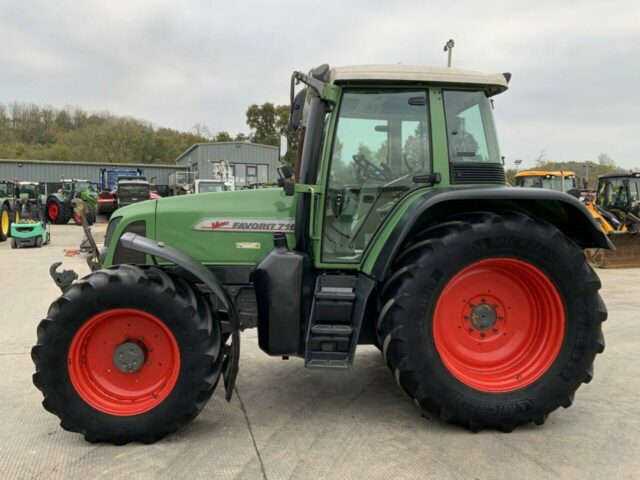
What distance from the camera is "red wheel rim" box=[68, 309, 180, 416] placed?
9.65 ft

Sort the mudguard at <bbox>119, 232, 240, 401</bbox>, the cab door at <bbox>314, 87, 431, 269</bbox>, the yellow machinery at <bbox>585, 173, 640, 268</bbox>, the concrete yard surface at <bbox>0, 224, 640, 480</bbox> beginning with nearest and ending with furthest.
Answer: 1. the concrete yard surface at <bbox>0, 224, 640, 480</bbox>
2. the mudguard at <bbox>119, 232, 240, 401</bbox>
3. the cab door at <bbox>314, 87, 431, 269</bbox>
4. the yellow machinery at <bbox>585, 173, 640, 268</bbox>

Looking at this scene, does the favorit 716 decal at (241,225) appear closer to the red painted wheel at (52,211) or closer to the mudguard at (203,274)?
the mudguard at (203,274)

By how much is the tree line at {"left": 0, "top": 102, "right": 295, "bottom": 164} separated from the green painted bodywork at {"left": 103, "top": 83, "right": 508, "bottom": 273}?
4109cm

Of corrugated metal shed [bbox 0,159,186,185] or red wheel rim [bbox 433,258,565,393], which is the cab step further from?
corrugated metal shed [bbox 0,159,186,185]

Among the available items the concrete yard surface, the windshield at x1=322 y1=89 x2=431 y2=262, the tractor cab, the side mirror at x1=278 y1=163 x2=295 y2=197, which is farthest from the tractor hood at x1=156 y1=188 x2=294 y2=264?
the tractor cab

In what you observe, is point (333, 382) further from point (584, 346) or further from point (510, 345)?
point (584, 346)

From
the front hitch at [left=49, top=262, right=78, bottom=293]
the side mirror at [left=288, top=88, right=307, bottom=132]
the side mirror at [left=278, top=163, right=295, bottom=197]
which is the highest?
the side mirror at [left=288, top=88, right=307, bottom=132]

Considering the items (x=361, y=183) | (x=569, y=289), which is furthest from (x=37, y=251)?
(x=569, y=289)

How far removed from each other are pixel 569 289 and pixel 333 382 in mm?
1839

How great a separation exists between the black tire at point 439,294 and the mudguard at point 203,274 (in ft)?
2.87

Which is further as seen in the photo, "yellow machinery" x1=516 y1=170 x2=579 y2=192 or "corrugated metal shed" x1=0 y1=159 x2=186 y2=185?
"corrugated metal shed" x1=0 y1=159 x2=186 y2=185

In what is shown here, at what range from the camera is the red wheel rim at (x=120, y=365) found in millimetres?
2941

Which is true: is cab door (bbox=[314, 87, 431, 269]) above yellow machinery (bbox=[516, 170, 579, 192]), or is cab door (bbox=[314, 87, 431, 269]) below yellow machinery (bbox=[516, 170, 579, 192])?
below

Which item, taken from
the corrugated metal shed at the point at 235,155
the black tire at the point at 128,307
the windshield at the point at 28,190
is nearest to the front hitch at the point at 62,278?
the black tire at the point at 128,307
